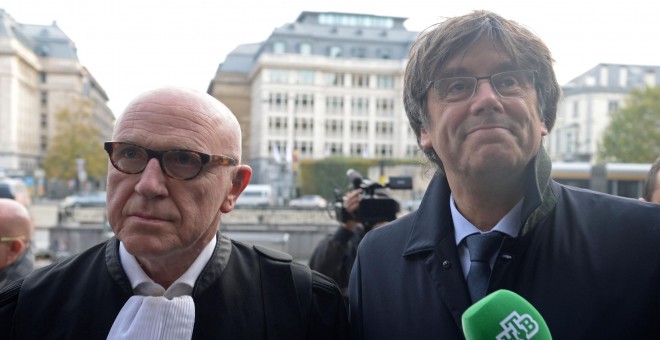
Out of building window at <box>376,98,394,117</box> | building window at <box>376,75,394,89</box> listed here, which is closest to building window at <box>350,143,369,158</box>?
building window at <box>376,98,394,117</box>

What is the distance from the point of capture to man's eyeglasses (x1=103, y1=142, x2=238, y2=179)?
1.96 metres

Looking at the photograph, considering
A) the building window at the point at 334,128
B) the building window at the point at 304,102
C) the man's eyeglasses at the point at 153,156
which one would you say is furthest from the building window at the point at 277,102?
the man's eyeglasses at the point at 153,156

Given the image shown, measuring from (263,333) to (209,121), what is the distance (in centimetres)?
71

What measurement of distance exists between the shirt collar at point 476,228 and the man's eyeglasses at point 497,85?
354 millimetres

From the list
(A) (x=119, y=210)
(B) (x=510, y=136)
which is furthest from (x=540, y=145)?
(A) (x=119, y=210)

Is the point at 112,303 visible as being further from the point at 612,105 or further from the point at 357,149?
the point at 357,149


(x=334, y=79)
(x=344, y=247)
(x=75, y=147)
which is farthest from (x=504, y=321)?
(x=334, y=79)

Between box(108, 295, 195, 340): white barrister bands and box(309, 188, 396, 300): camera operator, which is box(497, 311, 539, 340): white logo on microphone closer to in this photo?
box(108, 295, 195, 340): white barrister bands

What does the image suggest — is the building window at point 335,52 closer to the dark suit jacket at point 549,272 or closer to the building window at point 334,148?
the building window at point 334,148

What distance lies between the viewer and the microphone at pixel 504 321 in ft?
4.68

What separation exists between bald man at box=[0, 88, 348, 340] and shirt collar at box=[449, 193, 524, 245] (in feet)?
1.72

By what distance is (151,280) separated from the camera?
80.3 inches

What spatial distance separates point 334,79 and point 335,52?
3.95 metres

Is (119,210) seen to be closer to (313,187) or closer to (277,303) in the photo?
(277,303)
